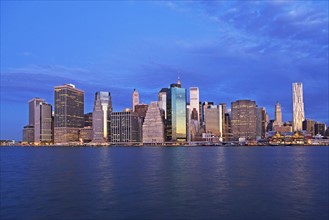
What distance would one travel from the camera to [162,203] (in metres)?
48.7

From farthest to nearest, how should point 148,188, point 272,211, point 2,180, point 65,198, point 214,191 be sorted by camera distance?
point 2,180, point 148,188, point 214,191, point 65,198, point 272,211

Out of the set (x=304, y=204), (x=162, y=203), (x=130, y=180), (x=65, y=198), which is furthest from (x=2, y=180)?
(x=304, y=204)

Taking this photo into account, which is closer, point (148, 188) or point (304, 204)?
point (304, 204)

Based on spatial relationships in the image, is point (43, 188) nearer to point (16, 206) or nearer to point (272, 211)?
point (16, 206)

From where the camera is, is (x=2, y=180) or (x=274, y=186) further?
(x=2, y=180)

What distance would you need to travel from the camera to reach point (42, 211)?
146 ft

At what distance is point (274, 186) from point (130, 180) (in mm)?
26825

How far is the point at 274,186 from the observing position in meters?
63.3

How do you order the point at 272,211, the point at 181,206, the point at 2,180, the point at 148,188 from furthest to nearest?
the point at 2,180 < the point at 148,188 < the point at 181,206 < the point at 272,211

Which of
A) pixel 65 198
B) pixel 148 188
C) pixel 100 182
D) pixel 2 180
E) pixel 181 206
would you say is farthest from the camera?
pixel 2 180

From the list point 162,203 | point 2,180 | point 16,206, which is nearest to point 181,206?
point 162,203

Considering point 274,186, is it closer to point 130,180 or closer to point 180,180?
point 180,180

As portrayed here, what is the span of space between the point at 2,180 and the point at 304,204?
57968 millimetres

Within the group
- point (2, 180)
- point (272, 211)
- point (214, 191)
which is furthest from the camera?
point (2, 180)
